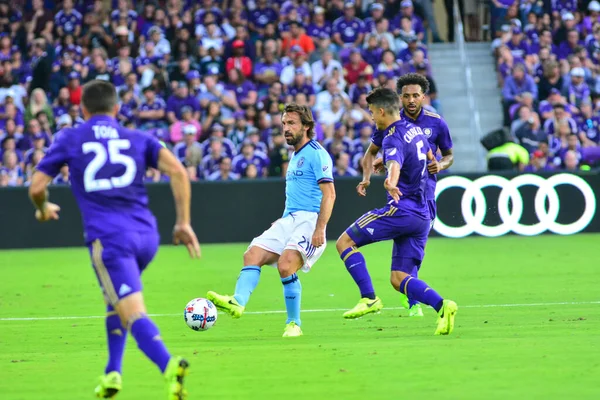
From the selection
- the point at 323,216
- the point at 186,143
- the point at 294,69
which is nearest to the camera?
the point at 323,216

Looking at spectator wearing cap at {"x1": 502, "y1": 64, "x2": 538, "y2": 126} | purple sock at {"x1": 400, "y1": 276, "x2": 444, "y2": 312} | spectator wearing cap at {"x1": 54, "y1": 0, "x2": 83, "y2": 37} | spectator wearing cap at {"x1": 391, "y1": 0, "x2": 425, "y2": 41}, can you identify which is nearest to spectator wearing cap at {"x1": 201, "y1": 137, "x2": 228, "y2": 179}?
spectator wearing cap at {"x1": 54, "y1": 0, "x2": 83, "y2": 37}

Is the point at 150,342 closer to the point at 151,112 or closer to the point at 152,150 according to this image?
the point at 152,150

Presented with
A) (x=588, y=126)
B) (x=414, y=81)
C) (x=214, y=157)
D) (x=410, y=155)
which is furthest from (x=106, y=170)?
(x=588, y=126)

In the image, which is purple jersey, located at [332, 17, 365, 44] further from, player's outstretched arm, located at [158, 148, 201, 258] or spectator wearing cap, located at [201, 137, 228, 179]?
player's outstretched arm, located at [158, 148, 201, 258]

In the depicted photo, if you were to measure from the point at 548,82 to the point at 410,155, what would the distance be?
14.5 metres

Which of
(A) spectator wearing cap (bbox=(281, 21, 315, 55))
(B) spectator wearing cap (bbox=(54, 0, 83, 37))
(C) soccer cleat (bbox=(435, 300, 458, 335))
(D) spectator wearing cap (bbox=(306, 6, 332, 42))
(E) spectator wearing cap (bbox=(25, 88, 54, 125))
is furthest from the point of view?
(B) spectator wearing cap (bbox=(54, 0, 83, 37))

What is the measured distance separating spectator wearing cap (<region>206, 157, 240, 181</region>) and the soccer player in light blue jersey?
10380mm

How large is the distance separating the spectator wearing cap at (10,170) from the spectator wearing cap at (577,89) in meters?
11.2

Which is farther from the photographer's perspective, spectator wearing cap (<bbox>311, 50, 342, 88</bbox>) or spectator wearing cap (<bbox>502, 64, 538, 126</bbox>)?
spectator wearing cap (<bbox>502, 64, 538, 126</bbox>)

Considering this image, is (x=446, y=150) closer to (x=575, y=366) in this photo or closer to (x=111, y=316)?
(x=575, y=366)

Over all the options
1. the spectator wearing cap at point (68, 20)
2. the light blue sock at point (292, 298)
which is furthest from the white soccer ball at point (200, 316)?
the spectator wearing cap at point (68, 20)

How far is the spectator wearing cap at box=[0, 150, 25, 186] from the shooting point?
20.9 meters

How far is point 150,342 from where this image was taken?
247 inches

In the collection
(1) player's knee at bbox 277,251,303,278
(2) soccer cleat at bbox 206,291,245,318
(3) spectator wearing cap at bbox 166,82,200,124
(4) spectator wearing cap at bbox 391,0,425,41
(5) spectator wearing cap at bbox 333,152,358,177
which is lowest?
(5) spectator wearing cap at bbox 333,152,358,177
